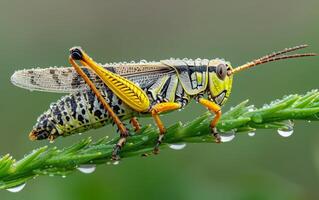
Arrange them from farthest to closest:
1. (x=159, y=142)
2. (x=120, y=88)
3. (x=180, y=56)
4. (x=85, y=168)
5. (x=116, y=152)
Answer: (x=180, y=56) < (x=120, y=88) < (x=159, y=142) < (x=116, y=152) < (x=85, y=168)

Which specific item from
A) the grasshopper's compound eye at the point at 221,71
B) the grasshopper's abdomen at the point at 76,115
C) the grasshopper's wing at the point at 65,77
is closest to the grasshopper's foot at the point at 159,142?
the grasshopper's abdomen at the point at 76,115

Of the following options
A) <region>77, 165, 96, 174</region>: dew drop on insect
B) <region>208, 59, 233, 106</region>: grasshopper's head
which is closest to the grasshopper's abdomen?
<region>208, 59, 233, 106</region>: grasshopper's head

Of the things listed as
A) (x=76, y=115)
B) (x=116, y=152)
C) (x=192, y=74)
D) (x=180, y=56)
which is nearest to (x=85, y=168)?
(x=116, y=152)

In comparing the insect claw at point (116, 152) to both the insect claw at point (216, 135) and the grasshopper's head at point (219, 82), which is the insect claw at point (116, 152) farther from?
the grasshopper's head at point (219, 82)

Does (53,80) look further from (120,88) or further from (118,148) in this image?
(118,148)

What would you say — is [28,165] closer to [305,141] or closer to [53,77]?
Answer: [53,77]

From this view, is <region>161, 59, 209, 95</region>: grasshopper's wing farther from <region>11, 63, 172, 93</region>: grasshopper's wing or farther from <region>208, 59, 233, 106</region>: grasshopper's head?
<region>11, 63, 172, 93</region>: grasshopper's wing

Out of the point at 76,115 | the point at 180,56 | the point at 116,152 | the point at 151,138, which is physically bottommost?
the point at 116,152
